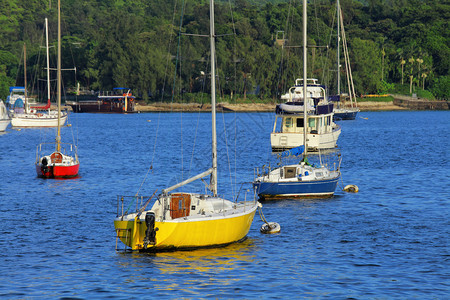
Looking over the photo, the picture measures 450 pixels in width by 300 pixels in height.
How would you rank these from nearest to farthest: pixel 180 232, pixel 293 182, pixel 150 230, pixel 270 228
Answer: pixel 150 230 → pixel 180 232 → pixel 270 228 → pixel 293 182

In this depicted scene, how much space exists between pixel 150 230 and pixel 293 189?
15587 mm

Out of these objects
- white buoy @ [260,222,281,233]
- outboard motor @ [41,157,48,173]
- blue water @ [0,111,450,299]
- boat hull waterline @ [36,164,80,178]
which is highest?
outboard motor @ [41,157,48,173]

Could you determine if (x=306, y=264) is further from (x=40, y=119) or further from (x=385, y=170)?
(x=40, y=119)

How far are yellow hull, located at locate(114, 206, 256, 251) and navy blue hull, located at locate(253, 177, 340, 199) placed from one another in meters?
11.8

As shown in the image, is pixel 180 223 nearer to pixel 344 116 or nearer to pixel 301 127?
pixel 301 127

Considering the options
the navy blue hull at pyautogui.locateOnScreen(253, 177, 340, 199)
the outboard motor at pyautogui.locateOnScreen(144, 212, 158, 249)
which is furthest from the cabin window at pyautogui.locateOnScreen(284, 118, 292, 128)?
the outboard motor at pyautogui.locateOnScreen(144, 212, 158, 249)

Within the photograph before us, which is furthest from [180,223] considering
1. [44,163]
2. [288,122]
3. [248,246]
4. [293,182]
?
[288,122]

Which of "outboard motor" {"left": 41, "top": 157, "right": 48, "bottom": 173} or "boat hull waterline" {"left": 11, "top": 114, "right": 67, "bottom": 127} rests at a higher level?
"boat hull waterline" {"left": 11, "top": 114, "right": 67, "bottom": 127}

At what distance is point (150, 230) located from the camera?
88.6ft

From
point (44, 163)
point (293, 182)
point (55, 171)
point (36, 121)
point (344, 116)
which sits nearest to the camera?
point (293, 182)

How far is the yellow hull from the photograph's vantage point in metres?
27.2

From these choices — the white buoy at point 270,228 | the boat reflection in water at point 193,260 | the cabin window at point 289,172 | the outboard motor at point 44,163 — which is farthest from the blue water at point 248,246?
the cabin window at point 289,172

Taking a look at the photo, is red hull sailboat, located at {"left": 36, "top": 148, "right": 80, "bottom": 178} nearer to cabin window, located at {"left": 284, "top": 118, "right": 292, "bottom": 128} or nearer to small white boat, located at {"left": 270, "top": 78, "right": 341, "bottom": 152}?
small white boat, located at {"left": 270, "top": 78, "right": 341, "bottom": 152}

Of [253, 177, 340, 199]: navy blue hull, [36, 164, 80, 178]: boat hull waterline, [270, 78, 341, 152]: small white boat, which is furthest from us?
[270, 78, 341, 152]: small white boat
